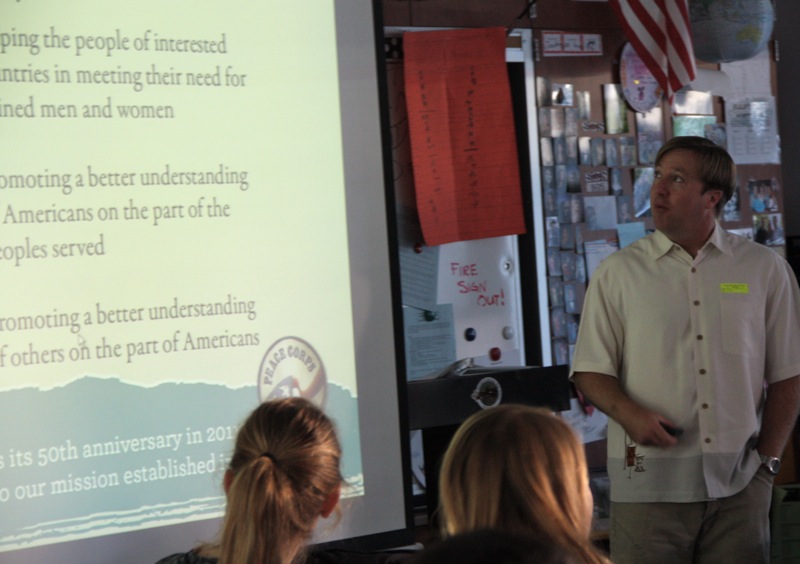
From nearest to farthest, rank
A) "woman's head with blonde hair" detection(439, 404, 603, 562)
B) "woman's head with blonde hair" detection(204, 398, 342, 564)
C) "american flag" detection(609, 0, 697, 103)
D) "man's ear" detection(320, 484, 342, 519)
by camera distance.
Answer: "woman's head with blonde hair" detection(439, 404, 603, 562)
"woman's head with blonde hair" detection(204, 398, 342, 564)
"man's ear" detection(320, 484, 342, 519)
"american flag" detection(609, 0, 697, 103)

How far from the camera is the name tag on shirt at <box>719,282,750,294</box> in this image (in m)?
2.39

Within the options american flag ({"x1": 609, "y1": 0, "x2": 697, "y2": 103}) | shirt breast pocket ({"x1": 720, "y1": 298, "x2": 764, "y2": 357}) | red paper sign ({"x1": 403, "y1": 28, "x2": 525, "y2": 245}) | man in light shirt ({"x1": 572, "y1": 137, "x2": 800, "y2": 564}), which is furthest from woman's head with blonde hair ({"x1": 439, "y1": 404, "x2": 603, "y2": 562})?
american flag ({"x1": 609, "y1": 0, "x2": 697, "y2": 103})

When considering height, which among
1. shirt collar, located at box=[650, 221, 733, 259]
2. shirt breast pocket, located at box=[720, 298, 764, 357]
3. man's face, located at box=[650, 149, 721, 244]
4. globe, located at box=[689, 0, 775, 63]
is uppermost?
globe, located at box=[689, 0, 775, 63]

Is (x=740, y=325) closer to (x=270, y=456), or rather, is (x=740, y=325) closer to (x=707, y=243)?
(x=707, y=243)

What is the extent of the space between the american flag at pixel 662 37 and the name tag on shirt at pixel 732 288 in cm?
169

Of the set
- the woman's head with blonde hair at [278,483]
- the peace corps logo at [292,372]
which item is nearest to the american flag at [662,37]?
the peace corps logo at [292,372]

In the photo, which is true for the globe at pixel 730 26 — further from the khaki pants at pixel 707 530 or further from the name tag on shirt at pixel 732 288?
the khaki pants at pixel 707 530

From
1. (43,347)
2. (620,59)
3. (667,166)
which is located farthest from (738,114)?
(43,347)

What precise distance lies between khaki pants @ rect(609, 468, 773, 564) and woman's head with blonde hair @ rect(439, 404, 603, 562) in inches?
41.1

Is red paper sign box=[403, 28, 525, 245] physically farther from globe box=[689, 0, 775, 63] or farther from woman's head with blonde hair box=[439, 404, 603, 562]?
woman's head with blonde hair box=[439, 404, 603, 562]

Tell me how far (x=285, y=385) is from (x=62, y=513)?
593 millimetres

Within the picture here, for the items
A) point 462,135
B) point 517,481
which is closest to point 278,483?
point 517,481

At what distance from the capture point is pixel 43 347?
2.14 meters

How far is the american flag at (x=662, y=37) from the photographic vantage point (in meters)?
3.84
